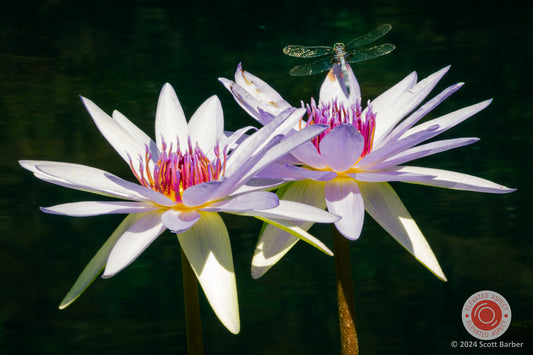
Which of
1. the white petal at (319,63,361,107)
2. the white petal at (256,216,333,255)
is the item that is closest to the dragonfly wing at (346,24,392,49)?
the white petal at (319,63,361,107)

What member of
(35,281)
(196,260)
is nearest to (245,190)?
(196,260)

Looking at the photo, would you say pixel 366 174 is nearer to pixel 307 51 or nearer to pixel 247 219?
pixel 307 51

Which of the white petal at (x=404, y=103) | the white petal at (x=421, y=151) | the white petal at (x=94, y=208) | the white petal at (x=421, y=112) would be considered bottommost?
the white petal at (x=94, y=208)

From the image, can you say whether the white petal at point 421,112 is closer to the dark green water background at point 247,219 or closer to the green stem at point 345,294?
the green stem at point 345,294

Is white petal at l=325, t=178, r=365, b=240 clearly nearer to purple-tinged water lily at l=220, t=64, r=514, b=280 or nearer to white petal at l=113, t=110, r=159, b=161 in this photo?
purple-tinged water lily at l=220, t=64, r=514, b=280

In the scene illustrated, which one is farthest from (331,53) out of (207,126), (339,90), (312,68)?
(207,126)

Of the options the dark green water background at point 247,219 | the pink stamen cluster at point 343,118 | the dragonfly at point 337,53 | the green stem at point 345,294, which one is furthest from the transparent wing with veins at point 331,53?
the dark green water background at point 247,219

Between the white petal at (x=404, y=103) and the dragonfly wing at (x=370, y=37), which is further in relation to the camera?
the dragonfly wing at (x=370, y=37)

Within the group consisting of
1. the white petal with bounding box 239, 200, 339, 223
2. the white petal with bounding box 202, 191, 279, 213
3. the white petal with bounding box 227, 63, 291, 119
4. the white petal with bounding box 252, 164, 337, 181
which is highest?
the white petal with bounding box 227, 63, 291, 119
